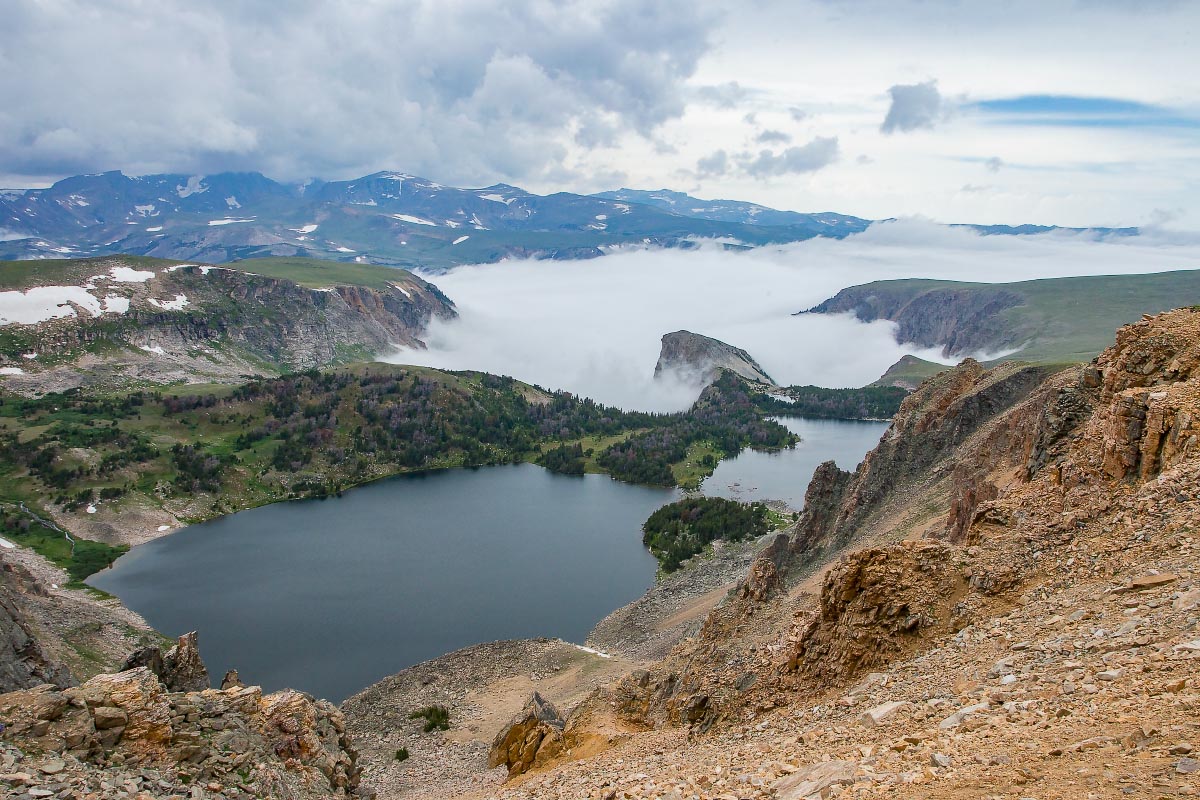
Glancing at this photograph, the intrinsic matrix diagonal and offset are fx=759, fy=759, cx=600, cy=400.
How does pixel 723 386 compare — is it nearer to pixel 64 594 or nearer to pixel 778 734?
pixel 64 594

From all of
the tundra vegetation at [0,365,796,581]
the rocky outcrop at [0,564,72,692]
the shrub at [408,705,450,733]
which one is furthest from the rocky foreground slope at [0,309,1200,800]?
the tundra vegetation at [0,365,796,581]

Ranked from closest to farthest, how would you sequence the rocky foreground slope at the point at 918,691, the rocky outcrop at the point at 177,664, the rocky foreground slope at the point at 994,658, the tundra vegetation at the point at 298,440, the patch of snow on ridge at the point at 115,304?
1. the rocky foreground slope at the point at 994,658
2. the rocky foreground slope at the point at 918,691
3. the rocky outcrop at the point at 177,664
4. the tundra vegetation at the point at 298,440
5. the patch of snow on ridge at the point at 115,304

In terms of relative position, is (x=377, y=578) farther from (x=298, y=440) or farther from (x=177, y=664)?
(x=298, y=440)

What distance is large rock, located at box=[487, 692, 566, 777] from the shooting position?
28047 mm

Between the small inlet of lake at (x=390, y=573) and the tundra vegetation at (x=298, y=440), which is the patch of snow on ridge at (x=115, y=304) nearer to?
the tundra vegetation at (x=298, y=440)

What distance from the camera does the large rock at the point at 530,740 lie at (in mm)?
28047

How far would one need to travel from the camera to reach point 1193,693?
973cm

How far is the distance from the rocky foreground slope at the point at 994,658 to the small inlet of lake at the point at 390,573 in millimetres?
36515

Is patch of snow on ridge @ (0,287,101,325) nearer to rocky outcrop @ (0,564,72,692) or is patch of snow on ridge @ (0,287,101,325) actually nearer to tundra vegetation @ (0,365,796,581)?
tundra vegetation @ (0,365,796,581)

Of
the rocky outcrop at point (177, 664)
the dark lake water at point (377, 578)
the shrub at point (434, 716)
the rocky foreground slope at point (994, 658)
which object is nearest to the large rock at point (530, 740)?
the rocky foreground slope at point (994, 658)

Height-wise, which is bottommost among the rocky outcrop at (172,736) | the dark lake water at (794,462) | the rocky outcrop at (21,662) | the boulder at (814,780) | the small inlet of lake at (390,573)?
the dark lake water at (794,462)

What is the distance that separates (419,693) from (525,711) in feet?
62.1

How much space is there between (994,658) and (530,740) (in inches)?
846

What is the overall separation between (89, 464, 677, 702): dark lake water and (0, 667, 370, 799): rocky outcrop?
35.4 m
